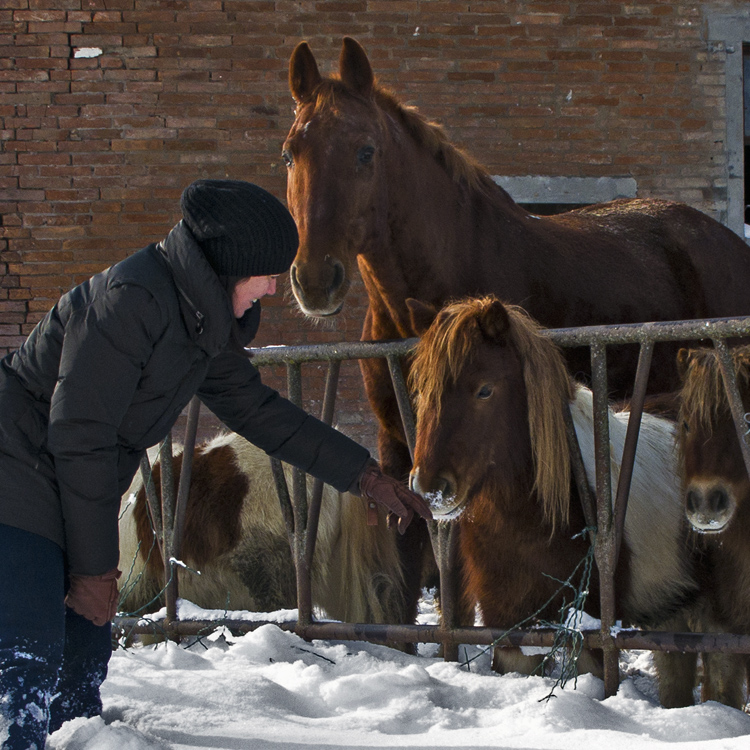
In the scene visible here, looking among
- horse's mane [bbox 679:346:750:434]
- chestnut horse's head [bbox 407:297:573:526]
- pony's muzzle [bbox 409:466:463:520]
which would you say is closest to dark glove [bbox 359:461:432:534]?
pony's muzzle [bbox 409:466:463:520]

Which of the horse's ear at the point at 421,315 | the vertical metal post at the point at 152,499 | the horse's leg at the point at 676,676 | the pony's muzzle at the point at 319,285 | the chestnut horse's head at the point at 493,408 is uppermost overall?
the pony's muzzle at the point at 319,285

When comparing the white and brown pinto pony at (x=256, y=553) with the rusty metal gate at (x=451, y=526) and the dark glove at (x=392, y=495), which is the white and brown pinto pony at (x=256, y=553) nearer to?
the rusty metal gate at (x=451, y=526)

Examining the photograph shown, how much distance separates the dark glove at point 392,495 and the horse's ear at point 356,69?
184 cm

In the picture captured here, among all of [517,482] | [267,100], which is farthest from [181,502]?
[267,100]

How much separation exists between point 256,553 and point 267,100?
4635 mm

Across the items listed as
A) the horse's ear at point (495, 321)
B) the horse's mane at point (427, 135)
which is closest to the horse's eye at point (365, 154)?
the horse's mane at point (427, 135)

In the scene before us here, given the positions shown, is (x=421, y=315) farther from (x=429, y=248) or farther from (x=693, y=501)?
(x=693, y=501)

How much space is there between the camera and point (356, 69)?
3947mm

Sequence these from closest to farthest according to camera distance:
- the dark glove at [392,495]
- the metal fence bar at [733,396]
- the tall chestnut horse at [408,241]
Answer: the dark glove at [392,495] < the metal fence bar at [733,396] < the tall chestnut horse at [408,241]

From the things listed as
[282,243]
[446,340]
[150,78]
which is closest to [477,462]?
[446,340]

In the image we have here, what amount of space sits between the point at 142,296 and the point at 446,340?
1221 millimetres

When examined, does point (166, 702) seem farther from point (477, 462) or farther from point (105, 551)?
point (477, 462)

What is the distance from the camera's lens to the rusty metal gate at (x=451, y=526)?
2.98m

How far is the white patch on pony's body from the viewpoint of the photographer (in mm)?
3350
